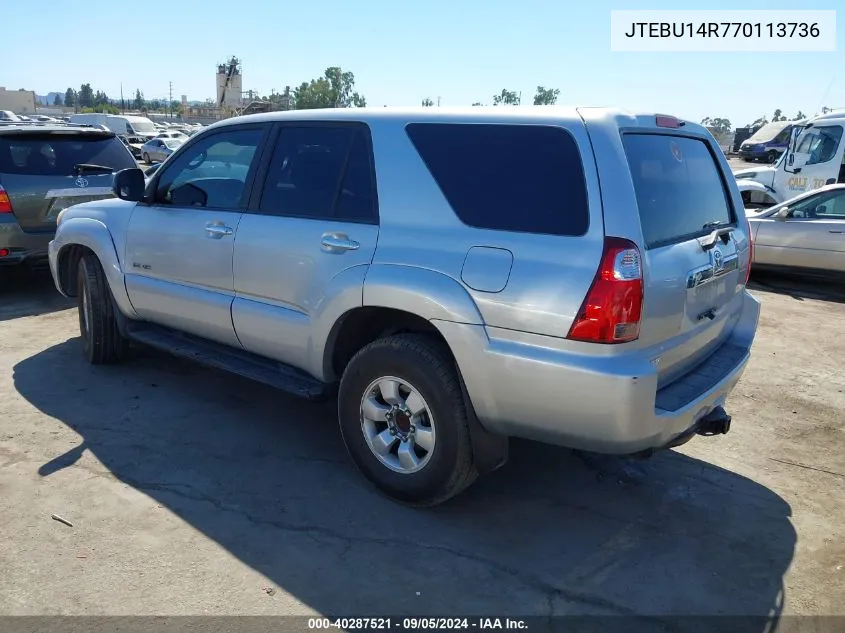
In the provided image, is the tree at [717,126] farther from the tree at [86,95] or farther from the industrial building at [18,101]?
the tree at [86,95]

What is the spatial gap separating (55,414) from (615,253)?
3.76 meters

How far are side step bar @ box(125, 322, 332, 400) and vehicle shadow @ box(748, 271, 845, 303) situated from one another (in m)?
7.21

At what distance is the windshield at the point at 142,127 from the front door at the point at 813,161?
41081mm

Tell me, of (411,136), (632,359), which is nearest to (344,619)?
(632,359)

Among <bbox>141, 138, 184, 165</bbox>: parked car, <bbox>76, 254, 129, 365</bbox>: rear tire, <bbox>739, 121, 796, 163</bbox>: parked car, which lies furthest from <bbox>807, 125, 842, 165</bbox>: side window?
Answer: <bbox>141, 138, 184, 165</bbox>: parked car

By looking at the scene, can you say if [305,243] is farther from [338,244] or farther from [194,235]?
[194,235]

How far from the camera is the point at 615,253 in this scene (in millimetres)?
2824

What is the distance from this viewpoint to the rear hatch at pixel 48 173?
7184 mm

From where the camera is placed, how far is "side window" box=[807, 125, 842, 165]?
12734mm

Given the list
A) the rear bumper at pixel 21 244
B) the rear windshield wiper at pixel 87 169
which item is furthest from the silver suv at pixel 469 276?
the rear windshield wiper at pixel 87 169

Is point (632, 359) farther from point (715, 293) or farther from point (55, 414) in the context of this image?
point (55, 414)

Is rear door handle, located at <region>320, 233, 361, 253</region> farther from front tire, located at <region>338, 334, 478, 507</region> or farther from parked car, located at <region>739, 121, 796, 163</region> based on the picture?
parked car, located at <region>739, 121, 796, 163</region>

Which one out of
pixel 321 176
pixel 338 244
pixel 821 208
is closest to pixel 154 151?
pixel 821 208

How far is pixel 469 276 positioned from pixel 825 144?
41.0 feet
